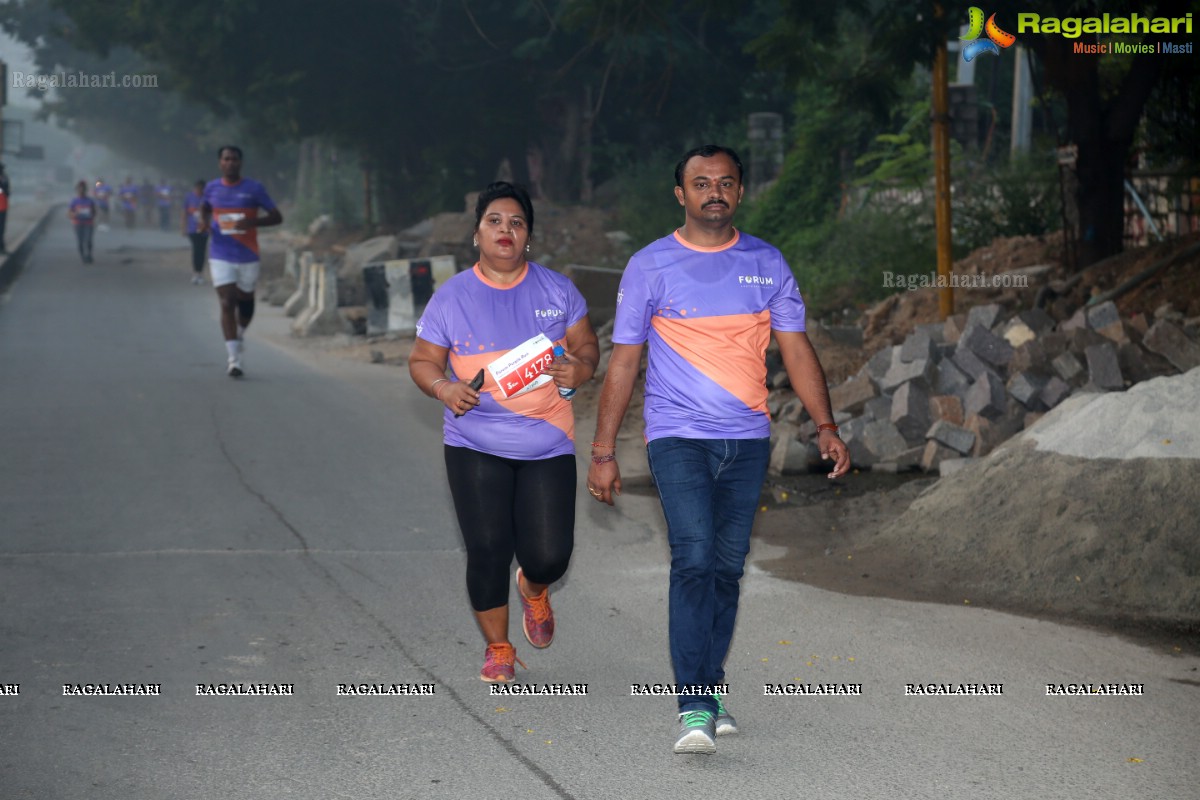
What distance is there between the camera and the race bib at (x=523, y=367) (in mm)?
5062

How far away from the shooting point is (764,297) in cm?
486

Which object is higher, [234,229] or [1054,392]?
[234,229]

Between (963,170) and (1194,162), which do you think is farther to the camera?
(963,170)

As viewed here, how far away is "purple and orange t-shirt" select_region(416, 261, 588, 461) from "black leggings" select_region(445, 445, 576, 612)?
0.06 meters

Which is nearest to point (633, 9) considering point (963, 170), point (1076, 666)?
point (963, 170)

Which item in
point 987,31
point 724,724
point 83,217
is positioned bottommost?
point 724,724

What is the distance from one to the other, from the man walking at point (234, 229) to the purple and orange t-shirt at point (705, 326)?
8953 millimetres

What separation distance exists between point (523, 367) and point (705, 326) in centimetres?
68

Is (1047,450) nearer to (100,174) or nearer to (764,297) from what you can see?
(764,297)

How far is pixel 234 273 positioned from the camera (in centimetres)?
1348

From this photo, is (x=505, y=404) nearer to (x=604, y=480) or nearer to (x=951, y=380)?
(x=604, y=480)

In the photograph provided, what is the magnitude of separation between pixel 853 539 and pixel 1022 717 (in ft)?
9.86

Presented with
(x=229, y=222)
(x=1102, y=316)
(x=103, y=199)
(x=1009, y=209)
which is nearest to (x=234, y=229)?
(x=229, y=222)

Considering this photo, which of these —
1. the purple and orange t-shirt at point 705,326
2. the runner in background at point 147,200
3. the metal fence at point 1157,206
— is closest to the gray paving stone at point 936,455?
the purple and orange t-shirt at point 705,326
